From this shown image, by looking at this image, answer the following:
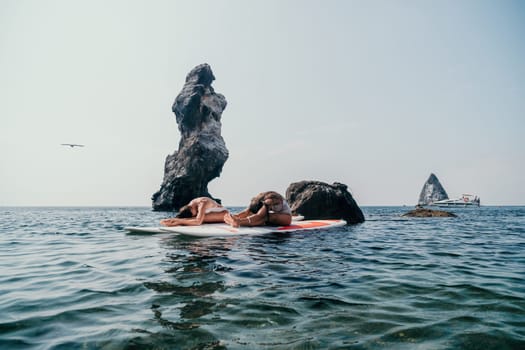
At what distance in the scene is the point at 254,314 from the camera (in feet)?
11.2

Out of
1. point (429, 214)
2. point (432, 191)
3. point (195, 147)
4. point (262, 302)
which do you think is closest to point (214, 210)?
point (262, 302)

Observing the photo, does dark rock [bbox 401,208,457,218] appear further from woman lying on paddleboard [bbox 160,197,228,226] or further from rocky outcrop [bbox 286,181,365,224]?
woman lying on paddleboard [bbox 160,197,228,226]

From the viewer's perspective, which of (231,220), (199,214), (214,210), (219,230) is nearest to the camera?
(219,230)

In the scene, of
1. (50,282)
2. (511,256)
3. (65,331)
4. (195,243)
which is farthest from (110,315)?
(511,256)

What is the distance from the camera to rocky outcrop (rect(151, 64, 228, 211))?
2431 inches

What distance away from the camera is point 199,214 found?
12.2 m

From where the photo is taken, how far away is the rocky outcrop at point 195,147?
203ft

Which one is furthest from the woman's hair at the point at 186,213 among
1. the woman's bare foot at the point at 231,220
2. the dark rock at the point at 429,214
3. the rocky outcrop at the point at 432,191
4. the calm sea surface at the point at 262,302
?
the rocky outcrop at the point at 432,191

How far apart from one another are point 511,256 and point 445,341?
22.3 feet

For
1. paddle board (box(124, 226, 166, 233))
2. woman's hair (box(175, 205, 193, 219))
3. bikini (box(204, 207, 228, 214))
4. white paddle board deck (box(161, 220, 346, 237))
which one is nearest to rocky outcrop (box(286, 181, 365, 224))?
white paddle board deck (box(161, 220, 346, 237))

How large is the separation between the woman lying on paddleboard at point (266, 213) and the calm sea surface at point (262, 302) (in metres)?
4.97

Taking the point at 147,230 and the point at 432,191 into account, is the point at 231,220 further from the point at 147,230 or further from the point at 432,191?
the point at 432,191

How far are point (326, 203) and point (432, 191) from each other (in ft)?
518

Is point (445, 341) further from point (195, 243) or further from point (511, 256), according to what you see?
point (195, 243)
